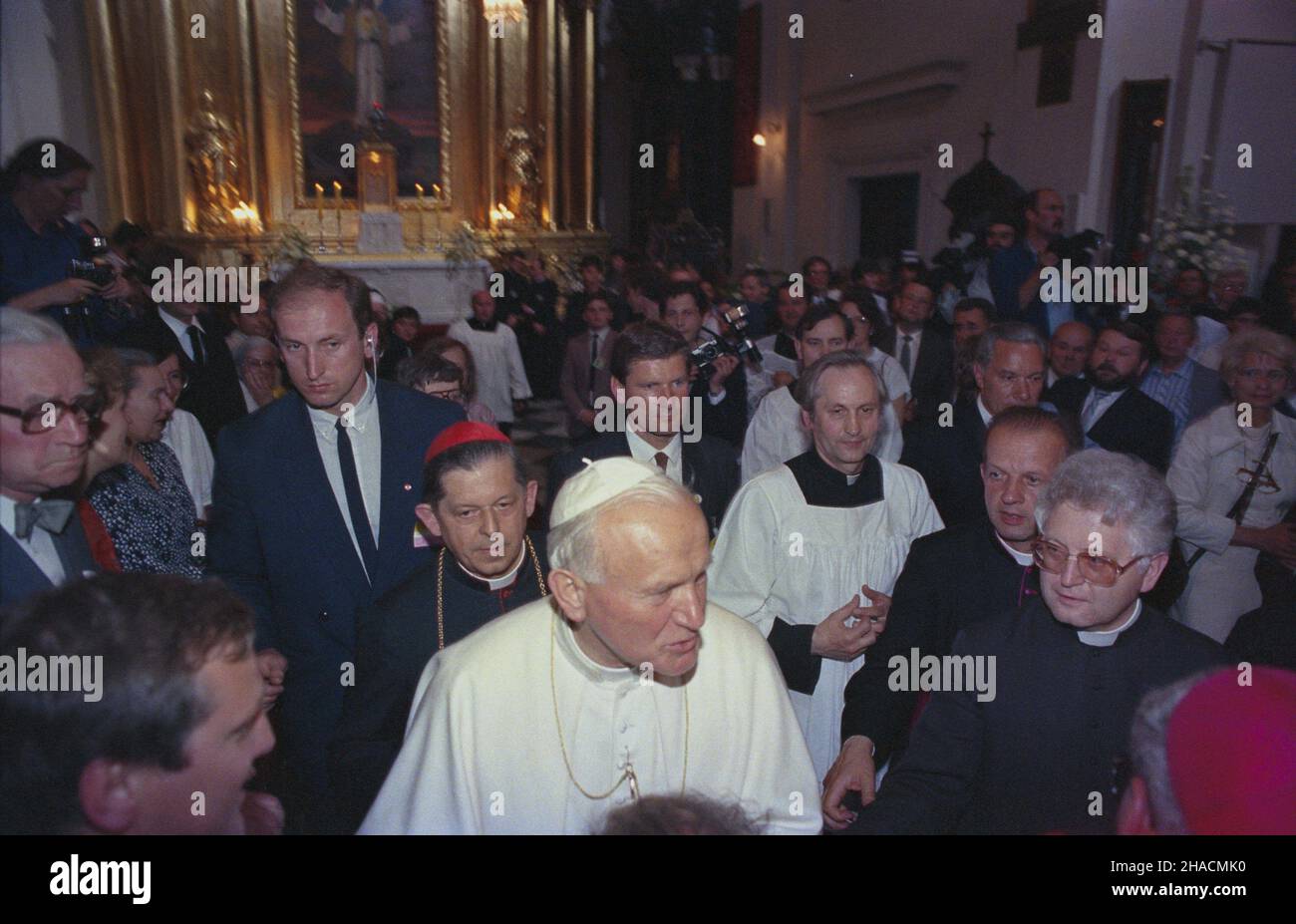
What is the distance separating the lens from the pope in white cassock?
186 cm

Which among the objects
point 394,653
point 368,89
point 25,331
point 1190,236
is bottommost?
point 394,653

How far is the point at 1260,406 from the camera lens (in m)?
4.12

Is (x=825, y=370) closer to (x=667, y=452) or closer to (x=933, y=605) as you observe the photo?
(x=667, y=452)

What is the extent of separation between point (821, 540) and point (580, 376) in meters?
4.43

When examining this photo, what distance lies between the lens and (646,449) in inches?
145

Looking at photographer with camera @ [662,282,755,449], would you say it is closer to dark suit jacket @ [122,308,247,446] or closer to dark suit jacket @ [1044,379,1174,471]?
dark suit jacket @ [1044,379,1174,471]

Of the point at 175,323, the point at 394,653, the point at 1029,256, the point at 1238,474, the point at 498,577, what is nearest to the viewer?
the point at 394,653

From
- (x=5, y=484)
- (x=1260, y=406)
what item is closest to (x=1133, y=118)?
(x=1260, y=406)

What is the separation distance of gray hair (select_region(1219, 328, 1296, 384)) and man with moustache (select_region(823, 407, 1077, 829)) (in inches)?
71.6

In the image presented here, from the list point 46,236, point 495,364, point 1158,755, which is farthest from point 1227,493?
point 495,364

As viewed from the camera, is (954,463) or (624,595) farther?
(954,463)

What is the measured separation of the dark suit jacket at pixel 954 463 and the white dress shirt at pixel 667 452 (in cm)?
107

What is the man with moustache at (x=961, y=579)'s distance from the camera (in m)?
2.78

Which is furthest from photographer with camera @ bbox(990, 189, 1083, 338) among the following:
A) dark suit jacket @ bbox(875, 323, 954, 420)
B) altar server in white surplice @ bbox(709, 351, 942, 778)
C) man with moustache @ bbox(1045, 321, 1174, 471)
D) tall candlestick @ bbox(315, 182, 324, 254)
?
tall candlestick @ bbox(315, 182, 324, 254)
